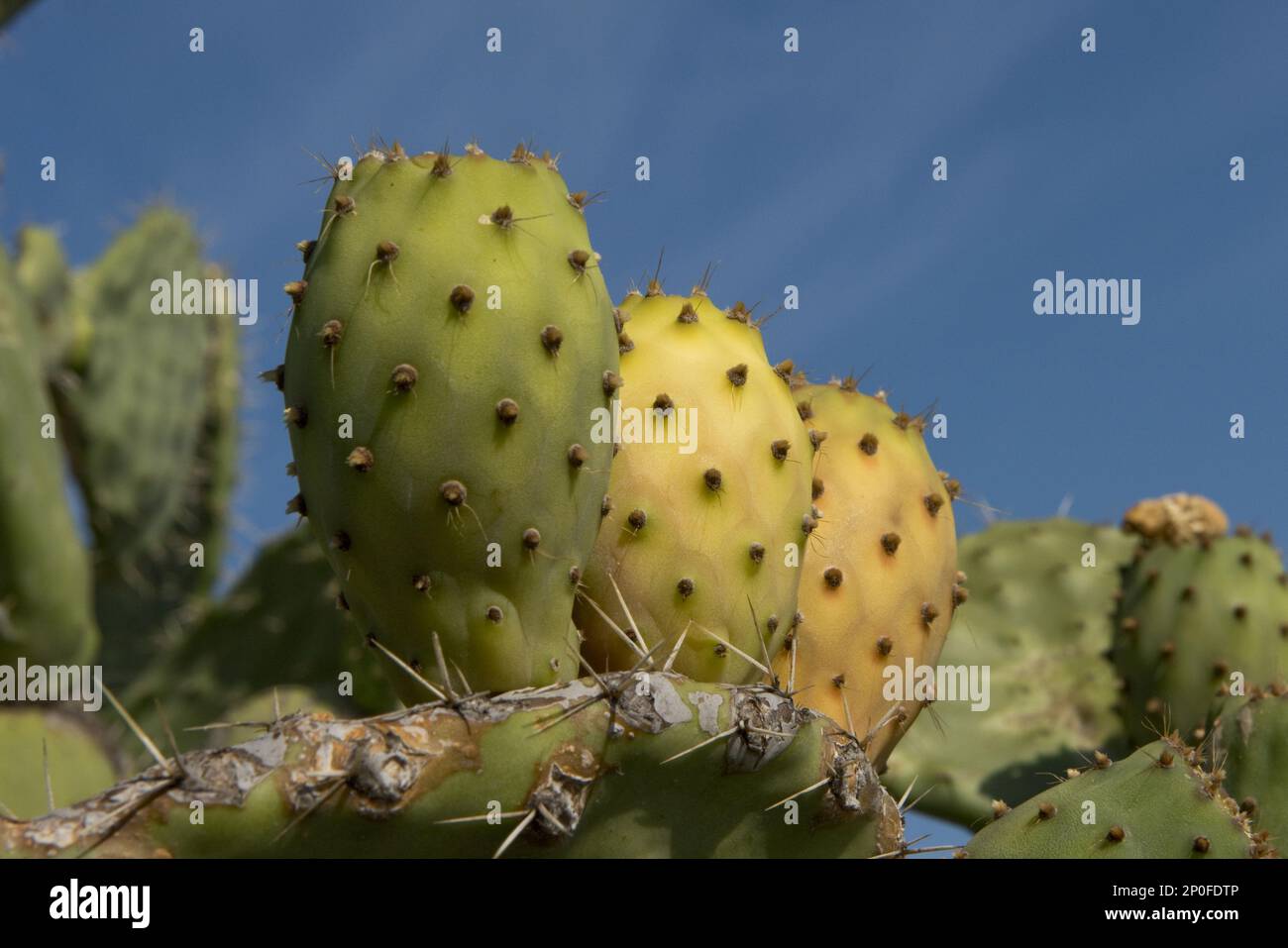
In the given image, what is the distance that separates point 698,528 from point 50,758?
1.43 metres

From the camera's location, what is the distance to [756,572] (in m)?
1.60

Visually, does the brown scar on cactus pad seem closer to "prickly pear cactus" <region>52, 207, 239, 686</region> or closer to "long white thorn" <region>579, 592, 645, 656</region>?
"long white thorn" <region>579, 592, 645, 656</region>

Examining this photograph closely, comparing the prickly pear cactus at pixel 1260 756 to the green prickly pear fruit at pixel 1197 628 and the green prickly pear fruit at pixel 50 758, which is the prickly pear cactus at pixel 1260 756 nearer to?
the green prickly pear fruit at pixel 1197 628

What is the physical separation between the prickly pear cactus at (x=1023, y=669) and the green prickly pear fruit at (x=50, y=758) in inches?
61.2

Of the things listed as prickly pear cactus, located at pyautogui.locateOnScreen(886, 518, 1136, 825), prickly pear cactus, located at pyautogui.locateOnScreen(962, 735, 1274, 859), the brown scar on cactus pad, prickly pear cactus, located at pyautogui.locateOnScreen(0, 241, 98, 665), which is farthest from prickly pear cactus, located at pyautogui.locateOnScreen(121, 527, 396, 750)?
prickly pear cactus, located at pyautogui.locateOnScreen(962, 735, 1274, 859)

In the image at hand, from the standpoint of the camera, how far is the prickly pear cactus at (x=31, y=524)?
12.3ft

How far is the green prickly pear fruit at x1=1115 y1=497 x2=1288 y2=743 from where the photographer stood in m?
2.56

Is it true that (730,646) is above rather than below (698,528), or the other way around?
below

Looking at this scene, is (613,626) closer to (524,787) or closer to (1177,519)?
(524,787)

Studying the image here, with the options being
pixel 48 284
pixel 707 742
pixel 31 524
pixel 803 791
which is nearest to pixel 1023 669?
pixel 803 791

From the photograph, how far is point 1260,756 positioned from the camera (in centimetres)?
192

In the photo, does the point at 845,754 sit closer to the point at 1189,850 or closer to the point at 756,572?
the point at 756,572

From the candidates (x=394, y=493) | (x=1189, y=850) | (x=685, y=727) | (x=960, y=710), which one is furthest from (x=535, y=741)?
(x=960, y=710)

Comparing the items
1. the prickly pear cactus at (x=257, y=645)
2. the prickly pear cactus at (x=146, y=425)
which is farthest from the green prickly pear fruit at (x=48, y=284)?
the prickly pear cactus at (x=257, y=645)
